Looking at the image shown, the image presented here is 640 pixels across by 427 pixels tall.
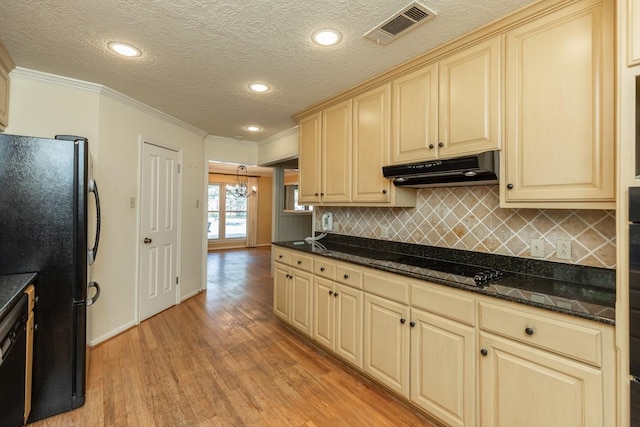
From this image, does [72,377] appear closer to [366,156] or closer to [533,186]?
[366,156]

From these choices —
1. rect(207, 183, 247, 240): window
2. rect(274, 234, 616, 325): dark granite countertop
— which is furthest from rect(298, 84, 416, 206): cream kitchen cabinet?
rect(207, 183, 247, 240): window

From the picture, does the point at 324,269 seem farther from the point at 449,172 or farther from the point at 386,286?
the point at 449,172

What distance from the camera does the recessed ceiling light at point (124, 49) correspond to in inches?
79.2

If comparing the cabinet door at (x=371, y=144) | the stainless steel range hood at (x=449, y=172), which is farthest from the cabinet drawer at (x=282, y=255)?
the stainless steel range hood at (x=449, y=172)

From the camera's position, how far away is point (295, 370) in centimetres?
241

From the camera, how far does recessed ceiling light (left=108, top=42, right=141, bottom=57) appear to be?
6.60 feet

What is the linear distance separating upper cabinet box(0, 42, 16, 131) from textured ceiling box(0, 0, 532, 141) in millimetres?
54

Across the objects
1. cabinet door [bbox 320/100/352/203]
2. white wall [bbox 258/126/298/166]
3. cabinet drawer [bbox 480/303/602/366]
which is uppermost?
white wall [bbox 258/126/298/166]

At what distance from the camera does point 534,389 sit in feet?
4.45

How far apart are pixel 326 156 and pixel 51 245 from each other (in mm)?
2239

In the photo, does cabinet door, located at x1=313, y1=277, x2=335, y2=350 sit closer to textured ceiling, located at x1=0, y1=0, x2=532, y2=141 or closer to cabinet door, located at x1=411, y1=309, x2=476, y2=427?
cabinet door, located at x1=411, y1=309, x2=476, y2=427

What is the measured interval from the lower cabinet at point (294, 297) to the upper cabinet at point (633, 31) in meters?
2.37

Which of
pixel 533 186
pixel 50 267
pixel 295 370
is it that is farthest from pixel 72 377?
pixel 533 186

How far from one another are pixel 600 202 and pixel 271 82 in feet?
7.82
